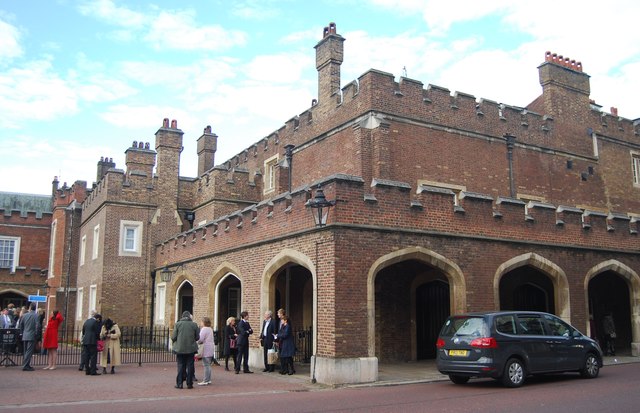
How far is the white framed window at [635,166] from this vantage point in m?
26.3

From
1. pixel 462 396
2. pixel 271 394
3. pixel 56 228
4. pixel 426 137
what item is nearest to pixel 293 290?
pixel 426 137

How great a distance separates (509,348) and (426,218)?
4230mm

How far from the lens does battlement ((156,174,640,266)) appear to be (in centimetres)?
1471

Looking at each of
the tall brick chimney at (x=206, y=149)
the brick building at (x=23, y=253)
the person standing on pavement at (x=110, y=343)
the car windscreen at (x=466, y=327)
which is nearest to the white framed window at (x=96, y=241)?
the tall brick chimney at (x=206, y=149)

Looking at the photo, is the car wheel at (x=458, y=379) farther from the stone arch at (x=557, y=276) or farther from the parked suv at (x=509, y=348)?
the stone arch at (x=557, y=276)

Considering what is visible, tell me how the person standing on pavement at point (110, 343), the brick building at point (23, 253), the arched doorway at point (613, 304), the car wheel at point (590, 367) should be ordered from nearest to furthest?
the car wheel at point (590, 367) < the person standing on pavement at point (110, 343) < the arched doorway at point (613, 304) < the brick building at point (23, 253)

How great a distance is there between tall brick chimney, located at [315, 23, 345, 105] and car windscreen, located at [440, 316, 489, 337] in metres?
10.9

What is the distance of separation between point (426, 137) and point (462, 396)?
1085cm

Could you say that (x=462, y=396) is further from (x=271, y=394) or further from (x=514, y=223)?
(x=514, y=223)

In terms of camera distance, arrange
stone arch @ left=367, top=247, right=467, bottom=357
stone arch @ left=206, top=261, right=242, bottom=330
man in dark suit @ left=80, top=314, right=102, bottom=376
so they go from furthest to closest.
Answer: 1. stone arch @ left=206, top=261, right=242, bottom=330
2. man in dark suit @ left=80, top=314, right=102, bottom=376
3. stone arch @ left=367, top=247, right=467, bottom=357

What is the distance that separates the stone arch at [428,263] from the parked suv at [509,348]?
191 cm

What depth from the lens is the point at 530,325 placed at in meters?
13.3

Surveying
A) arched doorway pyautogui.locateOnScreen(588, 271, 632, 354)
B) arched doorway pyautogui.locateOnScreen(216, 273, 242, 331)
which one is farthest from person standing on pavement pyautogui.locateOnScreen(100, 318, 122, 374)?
arched doorway pyautogui.locateOnScreen(588, 271, 632, 354)

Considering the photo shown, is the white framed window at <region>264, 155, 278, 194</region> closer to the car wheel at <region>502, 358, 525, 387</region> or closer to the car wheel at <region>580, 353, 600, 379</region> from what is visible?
the car wheel at <region>580, 353, 600, 379</region>
